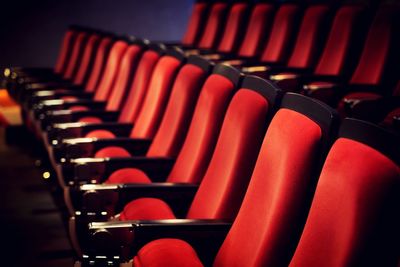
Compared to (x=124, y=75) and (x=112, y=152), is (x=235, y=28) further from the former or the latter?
(x=112, y=152)

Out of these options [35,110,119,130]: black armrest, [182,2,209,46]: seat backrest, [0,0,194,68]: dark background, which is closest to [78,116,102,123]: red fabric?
[35,110,119,130]: black armrest

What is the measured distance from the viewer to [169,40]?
7.39 feet

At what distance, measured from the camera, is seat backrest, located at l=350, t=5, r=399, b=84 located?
92cm

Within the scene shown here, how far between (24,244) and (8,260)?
0.18 ft

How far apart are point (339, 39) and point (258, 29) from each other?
353 mm

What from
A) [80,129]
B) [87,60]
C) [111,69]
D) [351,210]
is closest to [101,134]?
[80,129]

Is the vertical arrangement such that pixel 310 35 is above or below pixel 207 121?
above

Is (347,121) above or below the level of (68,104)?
above

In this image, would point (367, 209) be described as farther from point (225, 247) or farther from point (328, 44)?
point (328, 44)

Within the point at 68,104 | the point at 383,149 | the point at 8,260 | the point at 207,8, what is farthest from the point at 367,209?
the point at 207,8

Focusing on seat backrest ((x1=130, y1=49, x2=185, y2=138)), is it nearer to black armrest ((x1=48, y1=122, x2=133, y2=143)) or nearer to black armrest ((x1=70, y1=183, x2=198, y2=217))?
black armrest ((x1=48, y1=122, x2=133, y2=143))

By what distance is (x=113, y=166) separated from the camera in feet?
2.29

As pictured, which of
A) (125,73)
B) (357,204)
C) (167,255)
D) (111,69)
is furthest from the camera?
(111,69)

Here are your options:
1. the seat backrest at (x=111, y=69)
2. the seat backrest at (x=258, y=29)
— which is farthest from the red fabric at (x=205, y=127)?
the seat backrest at (x=258, y=29)
